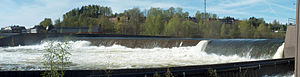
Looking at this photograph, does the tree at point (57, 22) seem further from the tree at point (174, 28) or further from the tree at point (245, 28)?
the tree at point (245, 28)

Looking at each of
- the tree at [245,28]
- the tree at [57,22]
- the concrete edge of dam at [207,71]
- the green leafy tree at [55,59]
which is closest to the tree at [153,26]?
the tree at [245,28]

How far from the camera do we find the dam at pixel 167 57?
21.9 ft

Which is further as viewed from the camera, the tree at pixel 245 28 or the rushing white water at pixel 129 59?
the tree at pixel 245 28

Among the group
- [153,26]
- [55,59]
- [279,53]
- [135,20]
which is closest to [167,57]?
[279,53]

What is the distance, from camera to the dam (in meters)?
6.67

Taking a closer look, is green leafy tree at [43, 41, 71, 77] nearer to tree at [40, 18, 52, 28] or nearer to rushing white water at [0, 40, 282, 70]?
rushing white water at [0, 40, 282, 70]

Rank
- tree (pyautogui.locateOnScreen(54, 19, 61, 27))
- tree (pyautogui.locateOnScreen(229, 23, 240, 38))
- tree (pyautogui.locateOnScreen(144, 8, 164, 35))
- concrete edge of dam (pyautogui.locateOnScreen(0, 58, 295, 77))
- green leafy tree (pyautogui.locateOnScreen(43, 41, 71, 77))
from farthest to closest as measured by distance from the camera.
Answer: tree (pyautogui.locateOnScreen(54, 19, 61, 27)) → tree (pyautogui.locateOnScreen(229, 23, 240, 38)) → tree (pyautogui.locateOnScreen(144, 8, 164, 35)) → concrete edge of dam (pyautogui.locateOnScreen(0, 58, 295, 77)) → green leafy tree (pyautogui.locateOnScreen(43, 41, 71, 77))

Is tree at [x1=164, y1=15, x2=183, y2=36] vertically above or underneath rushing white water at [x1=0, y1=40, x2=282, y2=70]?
above

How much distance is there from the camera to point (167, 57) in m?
15.2

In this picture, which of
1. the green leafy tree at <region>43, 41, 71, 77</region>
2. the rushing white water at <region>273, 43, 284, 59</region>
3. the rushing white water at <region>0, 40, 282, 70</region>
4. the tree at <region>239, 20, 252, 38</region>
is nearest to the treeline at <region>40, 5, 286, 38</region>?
the tree at <region>239, 20, 252, 38</region>

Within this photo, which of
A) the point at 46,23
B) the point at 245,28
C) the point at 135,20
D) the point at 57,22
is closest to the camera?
the point at 245,28

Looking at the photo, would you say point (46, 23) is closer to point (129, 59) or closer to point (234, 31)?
point (234, 31)

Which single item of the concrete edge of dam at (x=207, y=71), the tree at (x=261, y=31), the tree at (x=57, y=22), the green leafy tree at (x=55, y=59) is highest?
the tree at (x=57, y=22)

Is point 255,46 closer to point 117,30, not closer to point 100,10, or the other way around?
point 117,30
